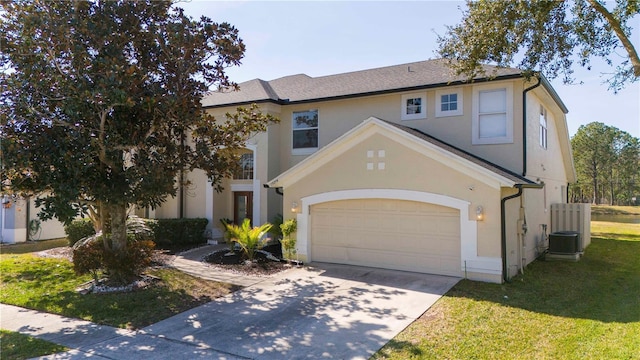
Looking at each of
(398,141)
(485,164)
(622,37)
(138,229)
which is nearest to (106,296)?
(138,229)

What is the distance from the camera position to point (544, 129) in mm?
15367

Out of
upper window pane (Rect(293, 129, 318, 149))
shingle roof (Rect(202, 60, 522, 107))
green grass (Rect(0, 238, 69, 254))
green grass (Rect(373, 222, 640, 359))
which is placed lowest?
green grass (Rect(0, 238, 69, 254))

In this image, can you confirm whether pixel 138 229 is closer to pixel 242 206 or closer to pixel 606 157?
pixel 242 206

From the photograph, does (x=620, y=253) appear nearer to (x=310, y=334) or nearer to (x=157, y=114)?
(x=310, y=334)

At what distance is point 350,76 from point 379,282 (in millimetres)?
10218

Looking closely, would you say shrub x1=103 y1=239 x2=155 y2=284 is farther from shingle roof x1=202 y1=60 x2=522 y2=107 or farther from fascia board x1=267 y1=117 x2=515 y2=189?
shingle roof x1=202 y1=60 x2=522 y2=107

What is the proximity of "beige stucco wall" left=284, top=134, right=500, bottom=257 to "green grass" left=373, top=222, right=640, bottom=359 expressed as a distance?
157cm

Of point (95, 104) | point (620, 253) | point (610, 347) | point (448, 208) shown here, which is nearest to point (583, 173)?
point (620, 253)

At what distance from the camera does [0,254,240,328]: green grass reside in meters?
7.98

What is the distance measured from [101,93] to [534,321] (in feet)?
31.0

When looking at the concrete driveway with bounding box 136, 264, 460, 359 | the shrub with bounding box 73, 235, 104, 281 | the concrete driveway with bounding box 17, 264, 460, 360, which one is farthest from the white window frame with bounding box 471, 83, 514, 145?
the shrub with bounding box 73, 235, 104, 281

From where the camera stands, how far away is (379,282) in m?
10.3

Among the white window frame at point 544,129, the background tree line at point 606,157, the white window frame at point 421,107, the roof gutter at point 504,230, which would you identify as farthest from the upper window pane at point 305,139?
the background tree line at point 606,157

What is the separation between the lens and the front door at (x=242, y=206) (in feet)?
57.9
